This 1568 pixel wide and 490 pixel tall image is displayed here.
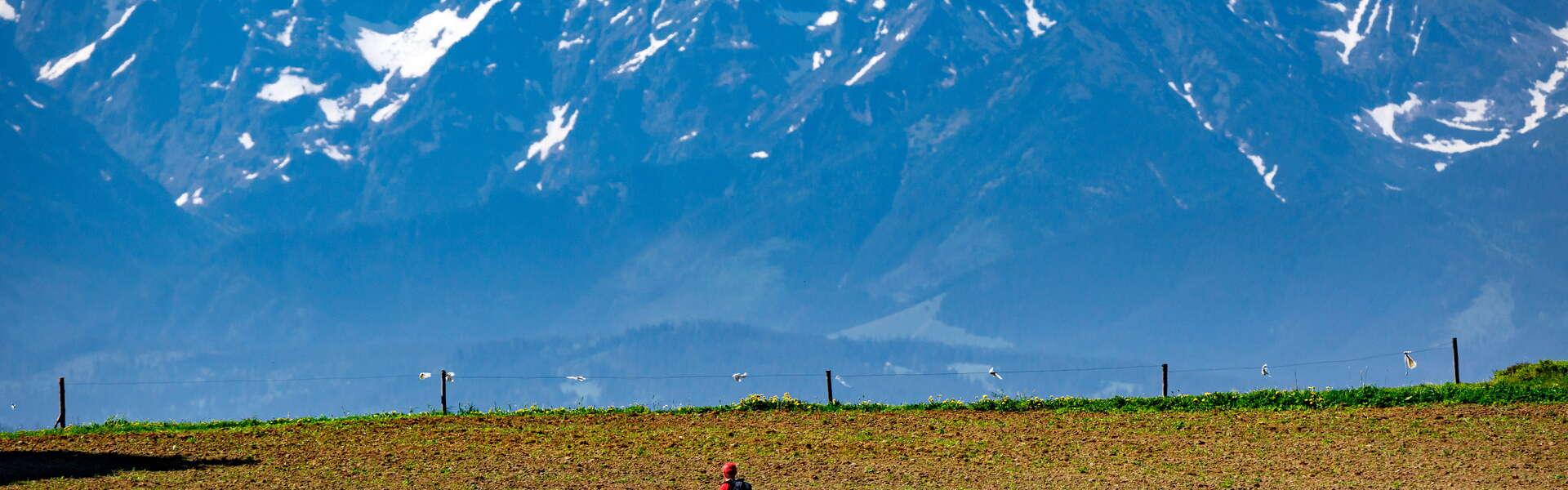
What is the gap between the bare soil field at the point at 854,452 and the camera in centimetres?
4644

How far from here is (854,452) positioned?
51.2 m

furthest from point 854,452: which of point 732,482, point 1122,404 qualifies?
point 732,482

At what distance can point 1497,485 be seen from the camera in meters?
44.1

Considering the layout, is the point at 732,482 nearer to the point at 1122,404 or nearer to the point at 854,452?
the point at 854,452

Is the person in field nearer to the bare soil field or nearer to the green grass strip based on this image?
the bare soil field

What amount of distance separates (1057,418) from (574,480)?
17603mm

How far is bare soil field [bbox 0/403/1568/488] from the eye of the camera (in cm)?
4644

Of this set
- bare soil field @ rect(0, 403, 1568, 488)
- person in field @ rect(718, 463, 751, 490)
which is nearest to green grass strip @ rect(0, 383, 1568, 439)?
bare soil field @ rect(0, 403, 1568, 488)

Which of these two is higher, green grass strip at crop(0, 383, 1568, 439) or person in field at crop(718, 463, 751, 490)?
green grass strip at crop(0, 383, 1568, 439)

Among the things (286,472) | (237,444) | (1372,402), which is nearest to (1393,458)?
(1372,402)

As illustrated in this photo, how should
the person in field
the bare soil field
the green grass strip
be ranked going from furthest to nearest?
the green grass strip → the bare soil field → the person in field

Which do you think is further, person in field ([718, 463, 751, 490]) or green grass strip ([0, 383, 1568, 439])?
green grass strip ([0, 383, 1568, 439])

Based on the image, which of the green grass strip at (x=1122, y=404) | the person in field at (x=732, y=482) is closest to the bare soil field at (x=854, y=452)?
the green grass strip at (x=1122, y=404)

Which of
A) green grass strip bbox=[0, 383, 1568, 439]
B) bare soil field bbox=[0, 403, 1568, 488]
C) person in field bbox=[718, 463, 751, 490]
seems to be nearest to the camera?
person in field bbox=[718, 463, 751, 490]
